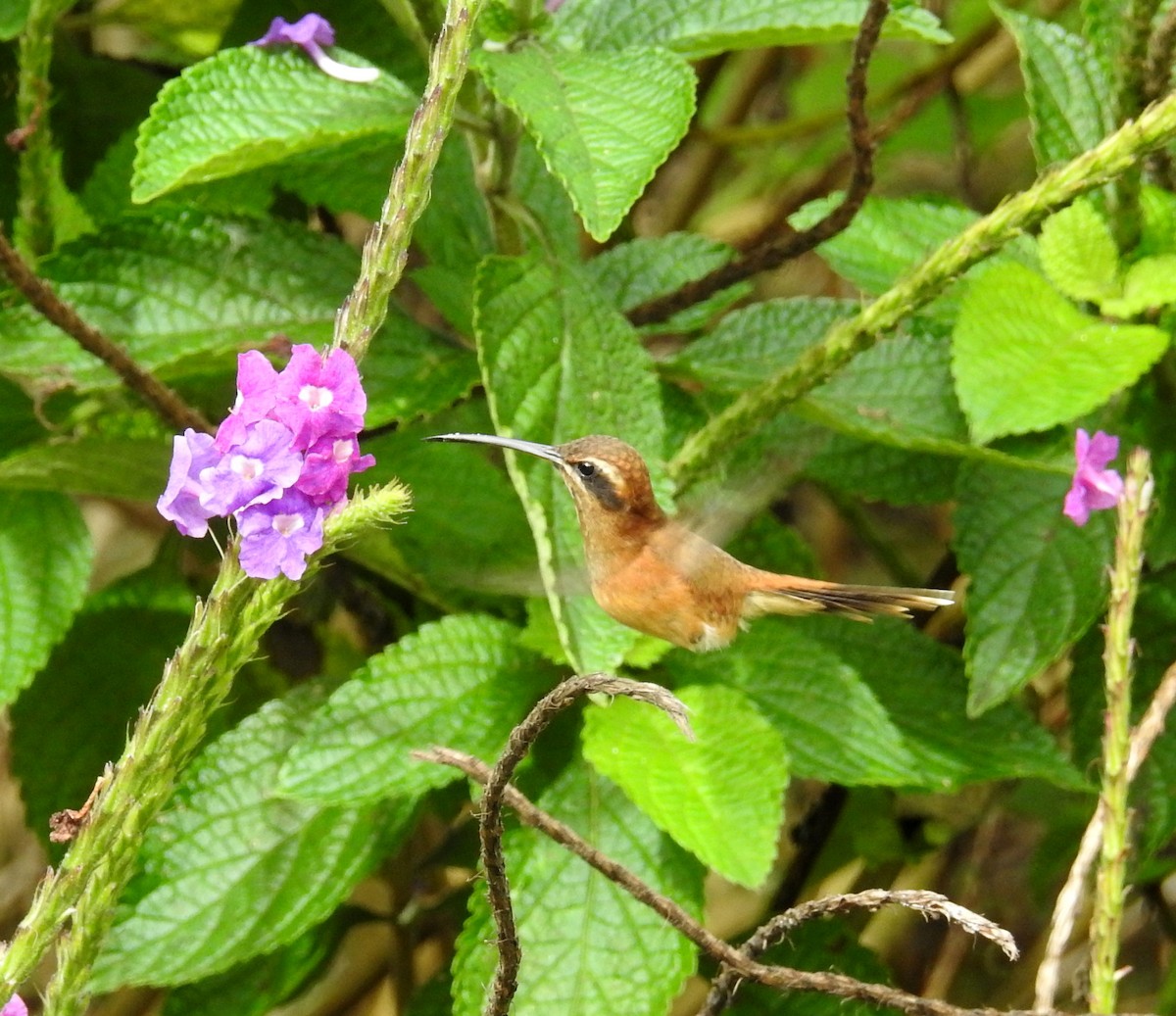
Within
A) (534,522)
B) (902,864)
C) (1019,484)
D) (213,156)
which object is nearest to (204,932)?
(534,522)

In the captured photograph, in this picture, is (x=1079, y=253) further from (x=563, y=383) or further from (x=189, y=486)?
(x=189, y=486)

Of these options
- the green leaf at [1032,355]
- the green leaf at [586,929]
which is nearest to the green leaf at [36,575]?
the green leaf at [586,929]

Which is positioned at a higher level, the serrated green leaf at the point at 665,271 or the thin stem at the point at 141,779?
the thin stem at the point at 141,779

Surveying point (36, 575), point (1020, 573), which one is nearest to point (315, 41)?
point (36, 575)

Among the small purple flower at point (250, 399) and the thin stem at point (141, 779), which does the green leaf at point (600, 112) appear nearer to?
the small purple flower at point (250, 399)

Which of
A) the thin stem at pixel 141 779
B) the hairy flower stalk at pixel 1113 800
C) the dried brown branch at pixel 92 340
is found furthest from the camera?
the dried brown branch at pixel 92 340

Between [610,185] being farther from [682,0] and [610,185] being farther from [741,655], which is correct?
[741,655]

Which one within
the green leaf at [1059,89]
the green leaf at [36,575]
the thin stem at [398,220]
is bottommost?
the green leaf at [36,575]
